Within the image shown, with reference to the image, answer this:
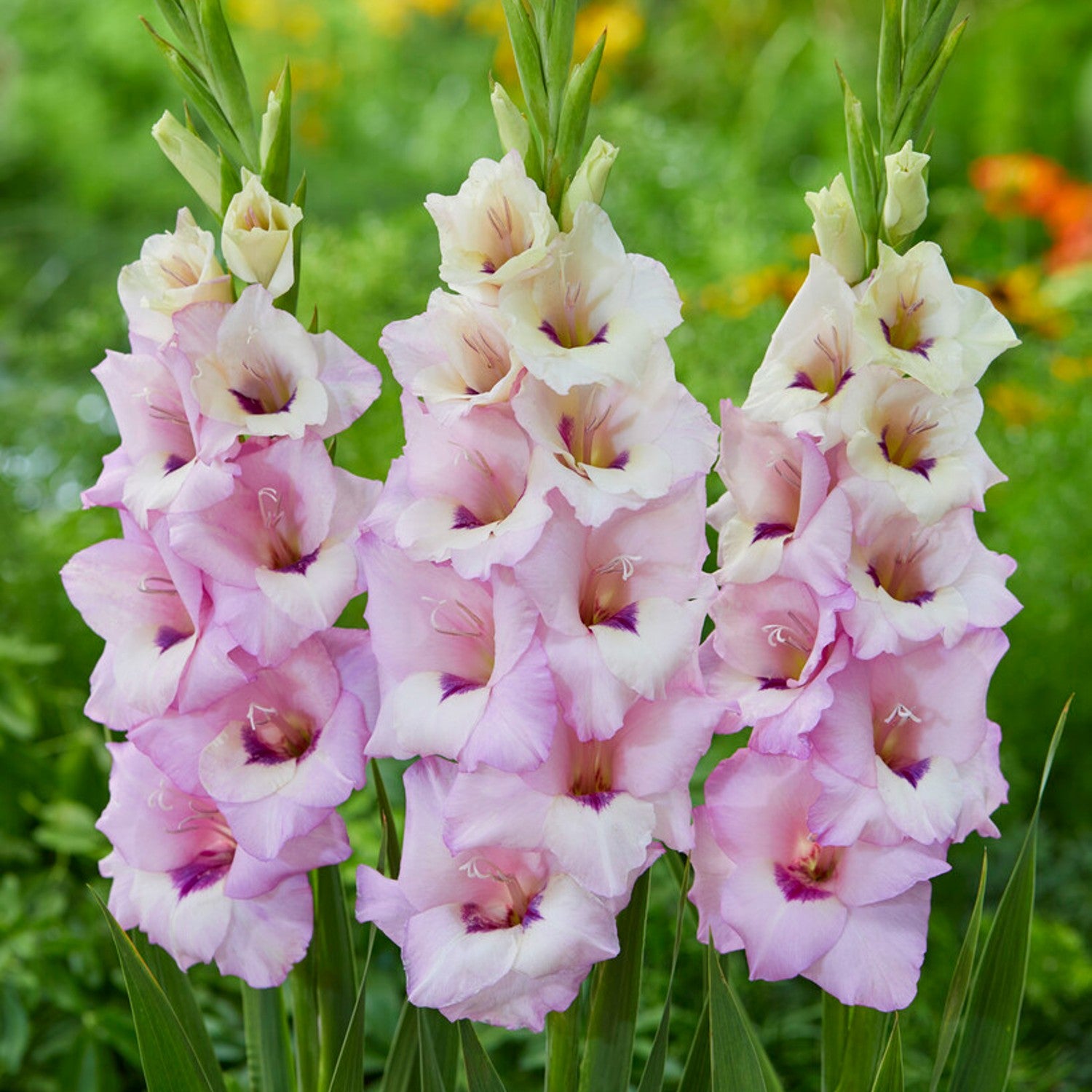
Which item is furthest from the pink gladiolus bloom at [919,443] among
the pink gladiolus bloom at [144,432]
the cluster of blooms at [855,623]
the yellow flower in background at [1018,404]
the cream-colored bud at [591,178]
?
the yellow flower in background at [1018,404]

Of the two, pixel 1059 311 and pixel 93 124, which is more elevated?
pixel 93 124

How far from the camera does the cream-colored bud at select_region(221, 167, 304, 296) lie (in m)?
0.44

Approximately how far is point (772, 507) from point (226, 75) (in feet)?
0.78

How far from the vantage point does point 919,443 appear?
45cm

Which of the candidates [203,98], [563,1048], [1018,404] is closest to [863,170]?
[203,98]

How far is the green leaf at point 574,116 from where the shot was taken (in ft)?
1.39

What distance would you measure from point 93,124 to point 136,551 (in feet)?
7.79

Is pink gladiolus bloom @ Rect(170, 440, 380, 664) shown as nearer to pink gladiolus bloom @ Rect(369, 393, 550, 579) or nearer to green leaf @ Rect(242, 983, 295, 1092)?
pink gladiolus bloom @ Rect(369, 393, 550, 579)

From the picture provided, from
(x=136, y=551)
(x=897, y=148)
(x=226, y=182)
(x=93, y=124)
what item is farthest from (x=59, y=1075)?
(x=93, y=124)

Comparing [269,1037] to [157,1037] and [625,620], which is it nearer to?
[157,1037]

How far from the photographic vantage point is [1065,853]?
1.06 metres

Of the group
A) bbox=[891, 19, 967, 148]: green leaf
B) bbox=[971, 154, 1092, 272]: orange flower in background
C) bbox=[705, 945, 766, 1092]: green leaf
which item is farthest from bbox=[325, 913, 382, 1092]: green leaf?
bbox=[971, 154, 1092, 272]: orange flower in background

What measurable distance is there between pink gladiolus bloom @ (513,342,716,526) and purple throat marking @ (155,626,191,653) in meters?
0.15

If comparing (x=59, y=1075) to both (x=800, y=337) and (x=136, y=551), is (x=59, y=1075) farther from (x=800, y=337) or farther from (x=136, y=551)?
(x=800, y=337)
